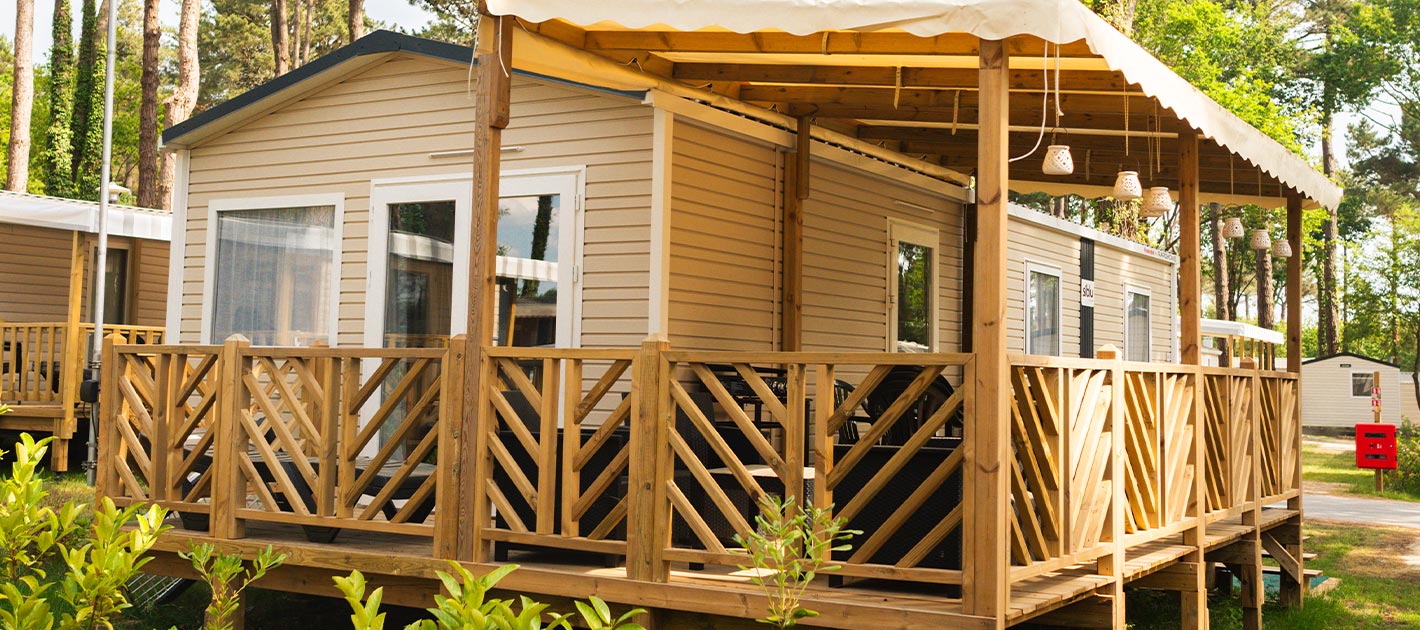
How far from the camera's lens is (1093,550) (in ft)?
17.0

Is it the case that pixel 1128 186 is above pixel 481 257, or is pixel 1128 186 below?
above

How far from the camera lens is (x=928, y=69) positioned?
21.0 feet

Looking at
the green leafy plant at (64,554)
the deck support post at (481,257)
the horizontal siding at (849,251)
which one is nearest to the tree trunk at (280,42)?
the horizontal siding at (849,251)

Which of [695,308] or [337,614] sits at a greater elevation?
[695,308]

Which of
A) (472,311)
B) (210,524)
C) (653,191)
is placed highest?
(653,191)

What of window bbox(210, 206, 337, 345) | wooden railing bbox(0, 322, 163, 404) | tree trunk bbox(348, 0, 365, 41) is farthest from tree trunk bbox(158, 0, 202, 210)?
window bbox(210, 206, 337, 345)

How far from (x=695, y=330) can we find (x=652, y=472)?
8.34ft

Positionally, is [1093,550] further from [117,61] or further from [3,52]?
[3,52]

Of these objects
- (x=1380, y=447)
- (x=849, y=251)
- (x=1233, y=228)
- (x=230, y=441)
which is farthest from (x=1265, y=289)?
(x=230, y=441)

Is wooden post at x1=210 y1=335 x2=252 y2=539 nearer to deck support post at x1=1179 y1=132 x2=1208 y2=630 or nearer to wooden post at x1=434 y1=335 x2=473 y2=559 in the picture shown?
wooden post at x1=434 y1=335 x2=473 y2=559

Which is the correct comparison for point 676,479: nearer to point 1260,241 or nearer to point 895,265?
point 895,265

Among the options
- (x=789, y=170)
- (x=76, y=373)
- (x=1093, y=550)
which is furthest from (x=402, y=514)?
(x=76, y=373)

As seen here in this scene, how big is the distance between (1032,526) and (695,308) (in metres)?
2.84

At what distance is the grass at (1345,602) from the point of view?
770 centimetres
